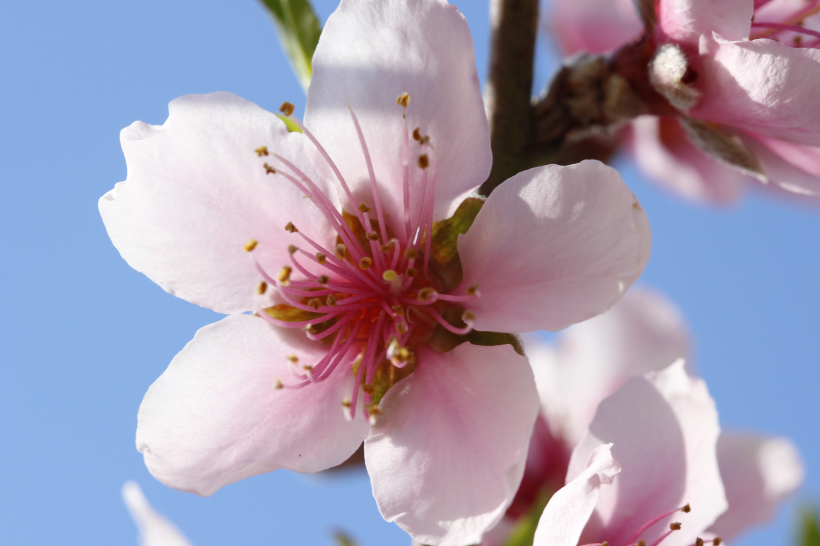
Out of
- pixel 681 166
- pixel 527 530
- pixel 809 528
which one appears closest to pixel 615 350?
pixel 681 166

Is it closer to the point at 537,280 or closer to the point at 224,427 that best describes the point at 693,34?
the point at 537,280

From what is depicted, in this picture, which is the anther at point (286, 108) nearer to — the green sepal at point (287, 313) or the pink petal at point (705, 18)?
the green sepal at point (287, 313)

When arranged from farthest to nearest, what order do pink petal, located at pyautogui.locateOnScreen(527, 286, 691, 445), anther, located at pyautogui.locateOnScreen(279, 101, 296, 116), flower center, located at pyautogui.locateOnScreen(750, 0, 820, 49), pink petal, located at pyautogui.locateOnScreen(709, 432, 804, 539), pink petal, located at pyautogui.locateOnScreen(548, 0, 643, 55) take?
pink petal, located at pyautogui.locateOnScreen(548, 0, 643, 55) < pink petal, located at pyautogui.locateOnScreen(527, 286, 691, 445) < pink petal, located at pyautogui.locateOnScreen(709, 432, 804, 539) < flower center, located at pyautogui.locateOnScreen(750, 0, 820, 49) < anther, located at pyautogui.locateOnScreen(279, 101, 296, 116)

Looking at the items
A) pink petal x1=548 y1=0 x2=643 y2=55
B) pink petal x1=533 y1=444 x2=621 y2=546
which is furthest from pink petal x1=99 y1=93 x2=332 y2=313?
pink petal x1=548 y1=0 x2=643 y2=55

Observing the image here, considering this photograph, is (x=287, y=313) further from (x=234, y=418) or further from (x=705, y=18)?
(x=705, y=18)

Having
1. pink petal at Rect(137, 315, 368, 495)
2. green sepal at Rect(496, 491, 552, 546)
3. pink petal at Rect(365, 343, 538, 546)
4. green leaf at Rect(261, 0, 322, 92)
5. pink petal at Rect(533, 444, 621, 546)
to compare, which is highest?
green leaf at Rect(261, 0, 322, 92)

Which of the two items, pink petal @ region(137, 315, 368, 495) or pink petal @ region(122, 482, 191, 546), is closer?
pink petal @ region(137, 315, 368, 495)

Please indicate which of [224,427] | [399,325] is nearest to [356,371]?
[399,325]

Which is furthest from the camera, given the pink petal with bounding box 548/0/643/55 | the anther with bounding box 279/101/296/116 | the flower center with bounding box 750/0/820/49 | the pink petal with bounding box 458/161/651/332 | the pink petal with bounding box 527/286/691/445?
the pink petal with bounding box 548/0/643/55

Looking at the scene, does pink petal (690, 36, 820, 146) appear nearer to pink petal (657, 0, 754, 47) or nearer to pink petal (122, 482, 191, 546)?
pink petal (657, 0, 754, 47)
